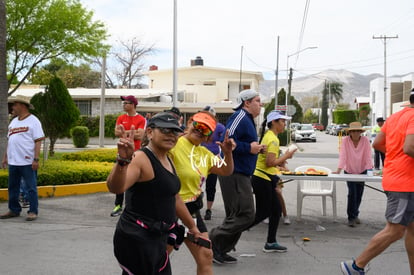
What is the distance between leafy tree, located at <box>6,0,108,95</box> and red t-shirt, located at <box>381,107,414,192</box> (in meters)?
13.4

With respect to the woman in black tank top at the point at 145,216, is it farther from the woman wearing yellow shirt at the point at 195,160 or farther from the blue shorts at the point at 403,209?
the blue shorts at the point at 403,209

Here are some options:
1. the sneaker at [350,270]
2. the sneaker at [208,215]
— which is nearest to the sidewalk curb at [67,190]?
the sneaker at [208,215]

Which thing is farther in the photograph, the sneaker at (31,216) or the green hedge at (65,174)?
the green hedge at (65,174)

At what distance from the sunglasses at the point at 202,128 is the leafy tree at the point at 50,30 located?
13025mm

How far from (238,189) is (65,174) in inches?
235

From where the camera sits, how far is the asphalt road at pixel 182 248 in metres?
5.58

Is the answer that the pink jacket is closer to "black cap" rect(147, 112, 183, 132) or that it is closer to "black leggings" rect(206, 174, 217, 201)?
"black leggings" rect(206, 174, 217, 201)

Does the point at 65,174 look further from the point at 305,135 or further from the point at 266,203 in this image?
the point at 305,135

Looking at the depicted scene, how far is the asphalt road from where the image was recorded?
220 inches

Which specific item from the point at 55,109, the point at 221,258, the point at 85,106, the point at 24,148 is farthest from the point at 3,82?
the point at 85,106

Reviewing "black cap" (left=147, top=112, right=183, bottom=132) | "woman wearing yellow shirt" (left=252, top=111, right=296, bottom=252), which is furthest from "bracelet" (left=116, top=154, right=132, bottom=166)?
"woman wearing yellow shirt" (left=252, top=111, right=296, bottom=252)

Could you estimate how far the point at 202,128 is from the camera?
4352 millimetres

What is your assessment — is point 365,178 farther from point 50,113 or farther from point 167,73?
point 167,73

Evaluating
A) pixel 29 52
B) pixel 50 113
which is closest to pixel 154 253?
pixel 50 113
